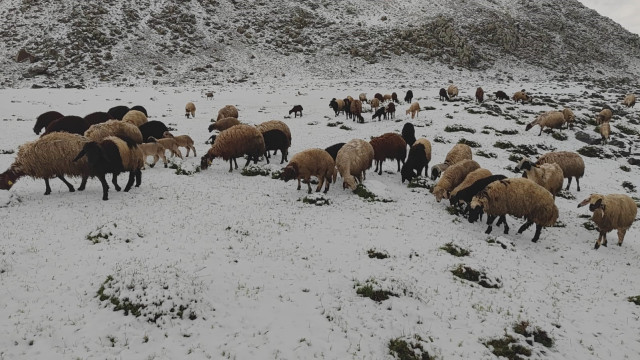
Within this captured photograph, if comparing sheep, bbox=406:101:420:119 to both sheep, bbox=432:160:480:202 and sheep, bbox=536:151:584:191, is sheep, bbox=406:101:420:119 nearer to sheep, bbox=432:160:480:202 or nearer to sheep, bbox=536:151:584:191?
sheep, bbox=536:151:584:191

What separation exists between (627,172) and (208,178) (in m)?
23.6

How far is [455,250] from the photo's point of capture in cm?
1020

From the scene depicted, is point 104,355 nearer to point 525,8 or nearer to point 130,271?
point 130,271

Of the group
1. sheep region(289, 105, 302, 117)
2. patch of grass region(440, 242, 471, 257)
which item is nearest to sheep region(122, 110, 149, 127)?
sheep region(289, 105, 302, 117)

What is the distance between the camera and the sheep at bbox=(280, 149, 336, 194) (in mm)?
13461

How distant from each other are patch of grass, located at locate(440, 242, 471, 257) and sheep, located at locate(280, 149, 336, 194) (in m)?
5.27

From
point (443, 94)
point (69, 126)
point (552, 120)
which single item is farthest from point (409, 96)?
point (69, 126)

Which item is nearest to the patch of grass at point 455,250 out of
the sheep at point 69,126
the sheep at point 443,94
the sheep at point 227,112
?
the sheep at point 69,126

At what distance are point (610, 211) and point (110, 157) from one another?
1650 cm

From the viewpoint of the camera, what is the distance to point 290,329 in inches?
260

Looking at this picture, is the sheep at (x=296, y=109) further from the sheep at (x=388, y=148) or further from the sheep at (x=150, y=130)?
the sheep at (x=388, y=148)

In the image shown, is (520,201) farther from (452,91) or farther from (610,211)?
(452,91)

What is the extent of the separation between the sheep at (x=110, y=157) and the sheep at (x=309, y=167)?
5.33m

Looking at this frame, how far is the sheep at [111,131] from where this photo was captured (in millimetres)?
14477
